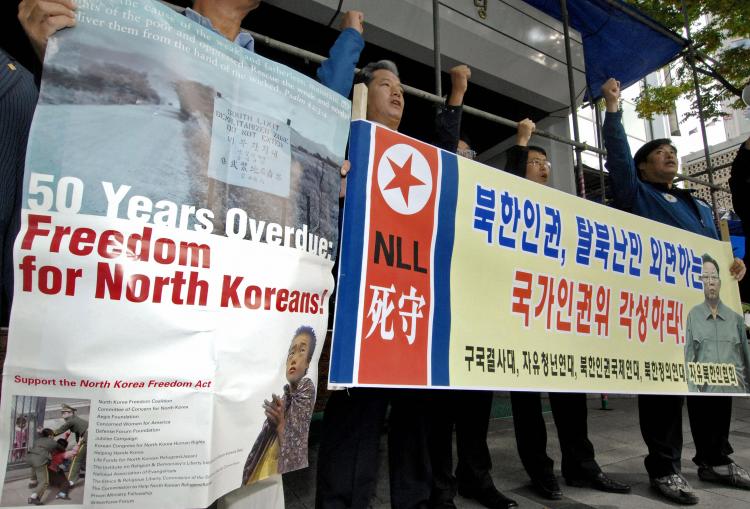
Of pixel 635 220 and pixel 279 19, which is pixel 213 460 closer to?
pixel 635 220

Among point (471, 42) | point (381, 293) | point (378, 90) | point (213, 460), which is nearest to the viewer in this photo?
point (213, 460)

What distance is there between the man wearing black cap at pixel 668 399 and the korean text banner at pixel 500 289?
0.22 meters

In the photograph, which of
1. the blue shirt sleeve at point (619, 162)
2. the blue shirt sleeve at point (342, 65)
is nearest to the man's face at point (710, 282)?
the blue shirt sleeve at point (619, 162)

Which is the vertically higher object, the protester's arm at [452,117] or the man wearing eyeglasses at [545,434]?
the protester's arm at [452,117]

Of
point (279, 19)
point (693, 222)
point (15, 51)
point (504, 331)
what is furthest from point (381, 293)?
point (15, 51)

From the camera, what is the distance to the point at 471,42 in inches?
182

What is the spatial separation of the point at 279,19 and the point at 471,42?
189cm

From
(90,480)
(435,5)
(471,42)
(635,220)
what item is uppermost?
(471,42)

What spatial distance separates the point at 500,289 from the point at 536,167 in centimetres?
111

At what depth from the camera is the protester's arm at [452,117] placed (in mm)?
2023

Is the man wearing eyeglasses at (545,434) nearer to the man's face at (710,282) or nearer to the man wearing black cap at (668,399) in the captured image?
the man wearing black cap at (668,399)

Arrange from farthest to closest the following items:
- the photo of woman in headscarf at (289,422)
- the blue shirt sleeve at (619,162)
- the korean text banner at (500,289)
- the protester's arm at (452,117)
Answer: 1. the blue shirt sleeve at (619,162)
2. the protester's arm at (452,117)
3. the korean text banner at (500,289)
4. the photo of woman in headscarf at (289,422)

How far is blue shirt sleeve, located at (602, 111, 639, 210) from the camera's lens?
2.55m

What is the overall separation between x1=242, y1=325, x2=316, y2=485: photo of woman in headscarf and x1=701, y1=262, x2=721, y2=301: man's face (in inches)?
93.6
